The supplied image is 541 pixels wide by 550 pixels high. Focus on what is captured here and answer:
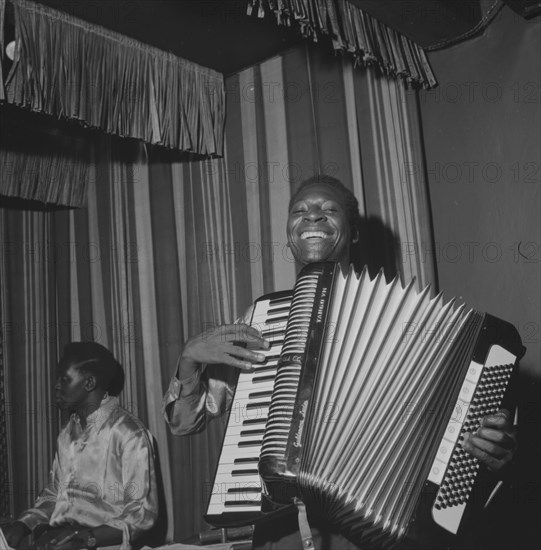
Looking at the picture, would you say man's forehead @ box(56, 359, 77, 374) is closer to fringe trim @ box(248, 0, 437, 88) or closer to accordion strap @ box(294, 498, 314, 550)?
fringe trim @ box(248, 0, 437, 88)

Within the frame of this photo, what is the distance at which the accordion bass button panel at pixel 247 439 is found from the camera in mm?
1803

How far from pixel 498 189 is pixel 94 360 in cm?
202

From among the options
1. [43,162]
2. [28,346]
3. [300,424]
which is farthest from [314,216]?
[28,346]

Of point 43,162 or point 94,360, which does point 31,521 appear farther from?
point 43,162

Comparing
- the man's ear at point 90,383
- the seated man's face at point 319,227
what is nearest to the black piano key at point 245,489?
the seated man's face at point 319,227

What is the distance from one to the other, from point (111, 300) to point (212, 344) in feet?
6.70

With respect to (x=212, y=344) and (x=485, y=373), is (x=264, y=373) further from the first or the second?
(x=485, y=373)

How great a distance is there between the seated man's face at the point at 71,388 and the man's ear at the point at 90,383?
1cm

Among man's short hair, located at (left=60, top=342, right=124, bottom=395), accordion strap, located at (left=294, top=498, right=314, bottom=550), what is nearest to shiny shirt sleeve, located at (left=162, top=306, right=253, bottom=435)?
accordion strap, located at (left=294, top=498, right=314, bottom=550)

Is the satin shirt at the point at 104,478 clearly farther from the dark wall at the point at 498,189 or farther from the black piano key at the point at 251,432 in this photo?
the dark wall at the point at 498,189

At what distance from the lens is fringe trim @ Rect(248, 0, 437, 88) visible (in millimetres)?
2336

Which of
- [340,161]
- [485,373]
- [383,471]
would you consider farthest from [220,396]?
[340,161]

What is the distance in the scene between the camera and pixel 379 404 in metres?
1.66

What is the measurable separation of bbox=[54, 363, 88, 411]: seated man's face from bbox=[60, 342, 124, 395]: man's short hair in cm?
3
